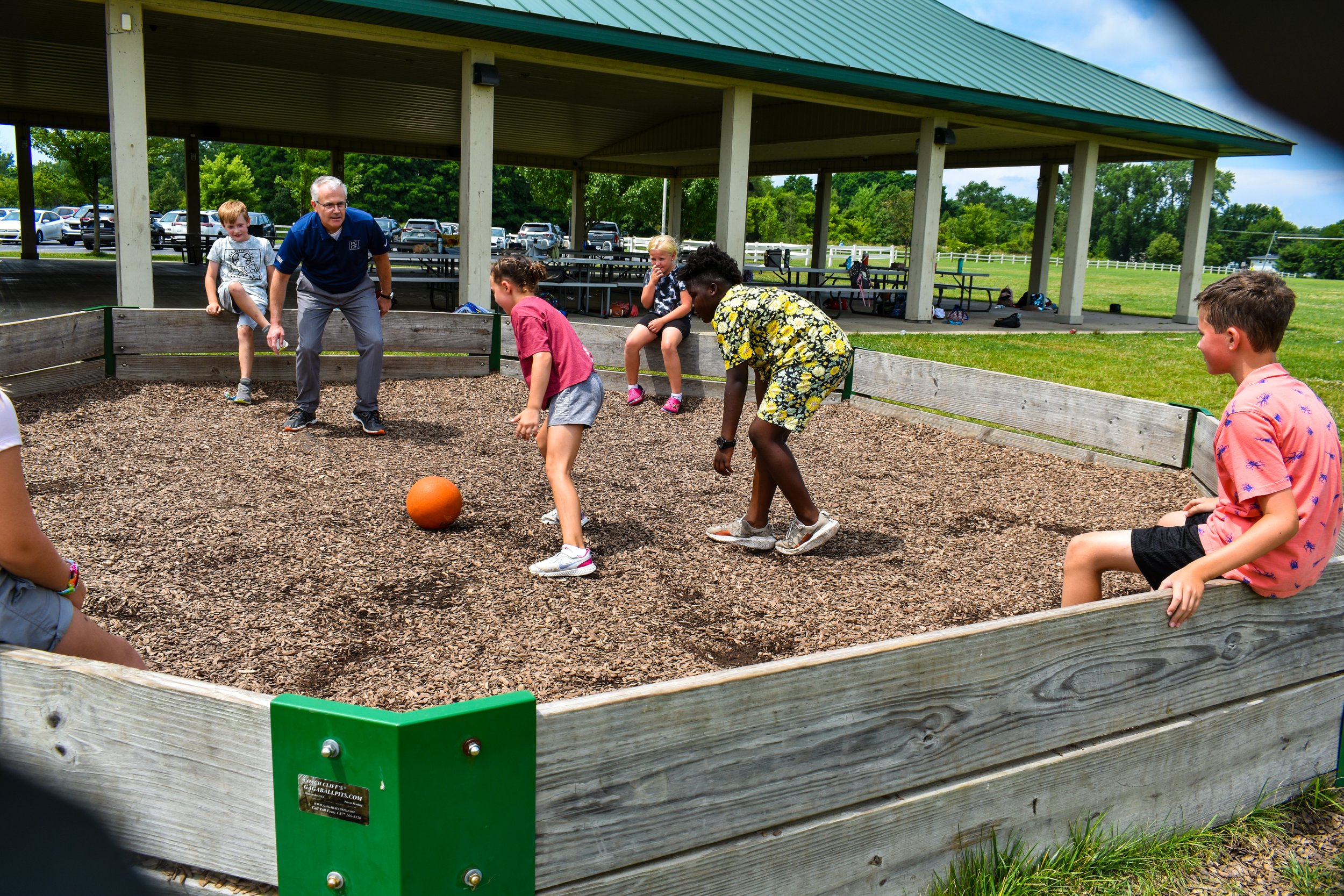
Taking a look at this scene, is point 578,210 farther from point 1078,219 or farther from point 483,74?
point 483,74

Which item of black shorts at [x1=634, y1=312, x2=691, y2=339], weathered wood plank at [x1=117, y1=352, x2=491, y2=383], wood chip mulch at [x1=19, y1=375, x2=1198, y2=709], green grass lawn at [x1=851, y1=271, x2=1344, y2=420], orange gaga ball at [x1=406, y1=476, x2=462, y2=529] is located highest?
black shorts at [x1=634, y1=312, x2=691, y2=339]

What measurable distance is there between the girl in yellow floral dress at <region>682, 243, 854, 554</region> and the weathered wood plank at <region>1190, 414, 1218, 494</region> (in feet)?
9.74

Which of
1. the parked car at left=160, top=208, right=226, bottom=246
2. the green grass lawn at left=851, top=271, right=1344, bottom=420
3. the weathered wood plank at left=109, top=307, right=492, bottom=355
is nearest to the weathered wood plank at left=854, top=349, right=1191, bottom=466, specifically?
the green grass lawn at left=851, top=271, right=1344, bottom=420

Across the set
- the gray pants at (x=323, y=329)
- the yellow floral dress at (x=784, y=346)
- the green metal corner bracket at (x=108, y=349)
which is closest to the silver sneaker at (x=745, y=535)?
the yellow floral dress at (x=784, y=346)

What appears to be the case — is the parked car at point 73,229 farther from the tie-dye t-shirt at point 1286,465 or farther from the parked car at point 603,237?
the tie-dye t-shirt at point 1286,465

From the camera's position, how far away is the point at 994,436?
344 inches

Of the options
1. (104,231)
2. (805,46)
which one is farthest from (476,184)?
(104,231)

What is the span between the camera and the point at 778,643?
14.9 feet

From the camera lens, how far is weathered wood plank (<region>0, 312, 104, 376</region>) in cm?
846

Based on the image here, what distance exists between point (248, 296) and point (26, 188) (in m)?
24.0

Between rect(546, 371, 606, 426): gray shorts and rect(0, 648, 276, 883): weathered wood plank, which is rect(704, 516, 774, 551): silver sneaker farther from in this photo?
rect(0, 648, 276, 883): weathered wood plank

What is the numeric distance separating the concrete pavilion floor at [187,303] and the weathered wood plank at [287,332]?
10.8 feet

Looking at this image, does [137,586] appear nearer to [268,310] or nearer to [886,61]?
[268,310]

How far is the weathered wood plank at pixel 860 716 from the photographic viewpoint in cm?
201
